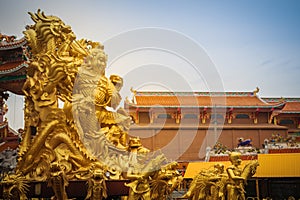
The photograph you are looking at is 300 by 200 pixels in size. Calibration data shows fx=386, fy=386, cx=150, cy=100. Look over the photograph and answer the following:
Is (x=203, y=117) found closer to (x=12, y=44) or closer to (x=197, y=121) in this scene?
(x=197, y=121)

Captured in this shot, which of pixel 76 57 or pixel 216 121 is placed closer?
pixel 76 57

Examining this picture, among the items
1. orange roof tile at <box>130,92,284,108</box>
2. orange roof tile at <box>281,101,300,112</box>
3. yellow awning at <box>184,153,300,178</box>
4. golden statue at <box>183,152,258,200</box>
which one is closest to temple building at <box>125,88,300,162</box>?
orange roof tile at <box>130,92,284,108</box>

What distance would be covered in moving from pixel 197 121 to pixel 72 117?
17622 millimetres

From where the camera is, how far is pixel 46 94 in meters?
6.63

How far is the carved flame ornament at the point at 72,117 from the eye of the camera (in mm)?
6145

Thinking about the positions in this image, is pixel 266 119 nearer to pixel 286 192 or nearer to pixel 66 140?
pixel 286 192

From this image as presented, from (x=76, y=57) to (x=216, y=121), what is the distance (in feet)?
56.9

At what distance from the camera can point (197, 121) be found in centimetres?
2355

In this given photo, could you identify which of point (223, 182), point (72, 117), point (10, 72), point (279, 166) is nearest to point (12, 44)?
point (10, 72)

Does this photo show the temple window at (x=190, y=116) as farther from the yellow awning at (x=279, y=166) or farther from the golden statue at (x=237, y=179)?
the golden statue at (x=237, y=179)

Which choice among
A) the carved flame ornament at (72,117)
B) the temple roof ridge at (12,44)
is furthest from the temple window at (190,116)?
the carved flame ornament at (72,117)

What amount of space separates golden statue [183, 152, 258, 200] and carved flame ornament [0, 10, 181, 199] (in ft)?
1.57

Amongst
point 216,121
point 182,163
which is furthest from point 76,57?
point 216,121

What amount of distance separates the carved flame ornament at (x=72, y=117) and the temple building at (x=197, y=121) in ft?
51.5
